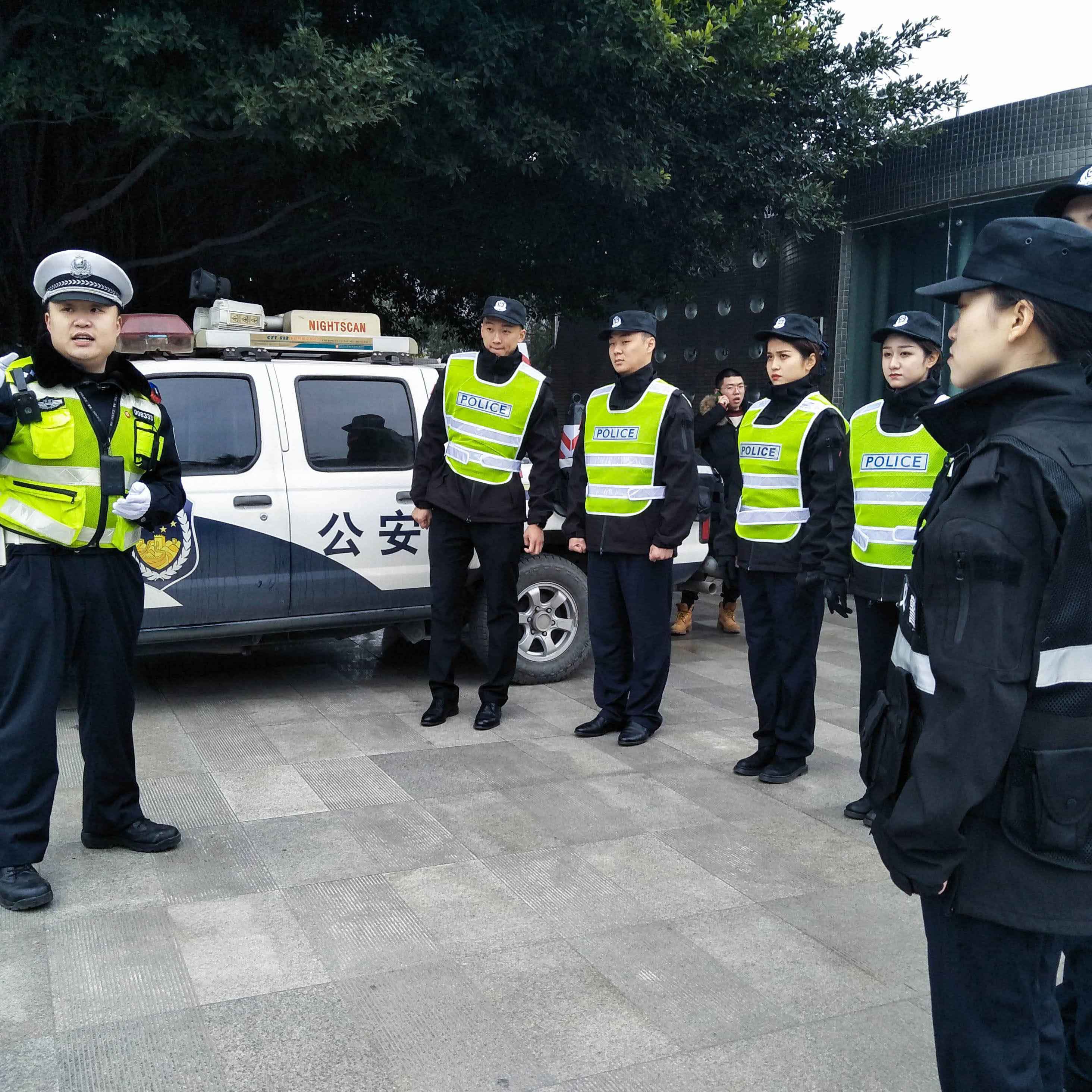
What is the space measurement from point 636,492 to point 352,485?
5.26 feet

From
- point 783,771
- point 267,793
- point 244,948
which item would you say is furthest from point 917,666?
point 267,793

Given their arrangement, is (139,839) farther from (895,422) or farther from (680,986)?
(895,422)

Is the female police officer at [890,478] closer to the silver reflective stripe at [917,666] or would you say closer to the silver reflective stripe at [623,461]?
the silver reflective stripe at [623,461]

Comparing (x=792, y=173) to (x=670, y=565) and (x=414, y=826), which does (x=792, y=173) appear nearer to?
(x=670, y=565)

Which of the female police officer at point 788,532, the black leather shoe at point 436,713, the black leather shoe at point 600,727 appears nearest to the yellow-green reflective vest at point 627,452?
the female police officer at point 788,532

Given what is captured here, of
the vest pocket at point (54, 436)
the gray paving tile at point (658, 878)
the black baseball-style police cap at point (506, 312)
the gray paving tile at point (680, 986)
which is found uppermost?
the black baseball-style police cap at point (506, 312)

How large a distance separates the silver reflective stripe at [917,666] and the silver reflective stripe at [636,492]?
3416 millimetres

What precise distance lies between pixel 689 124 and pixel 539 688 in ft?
20.7

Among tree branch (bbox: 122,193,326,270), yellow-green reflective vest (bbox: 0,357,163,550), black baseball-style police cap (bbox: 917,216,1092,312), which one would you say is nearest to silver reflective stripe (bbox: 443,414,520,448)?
yellow-green reflective vest (bbox: 0,357,163,550)

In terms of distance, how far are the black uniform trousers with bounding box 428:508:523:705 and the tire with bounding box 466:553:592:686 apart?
0.61m

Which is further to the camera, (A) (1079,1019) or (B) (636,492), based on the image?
(B) (636,492)

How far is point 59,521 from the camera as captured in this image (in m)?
3.72

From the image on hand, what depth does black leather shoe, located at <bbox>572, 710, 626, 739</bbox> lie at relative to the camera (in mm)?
5695

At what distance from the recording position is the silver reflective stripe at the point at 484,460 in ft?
18.9
